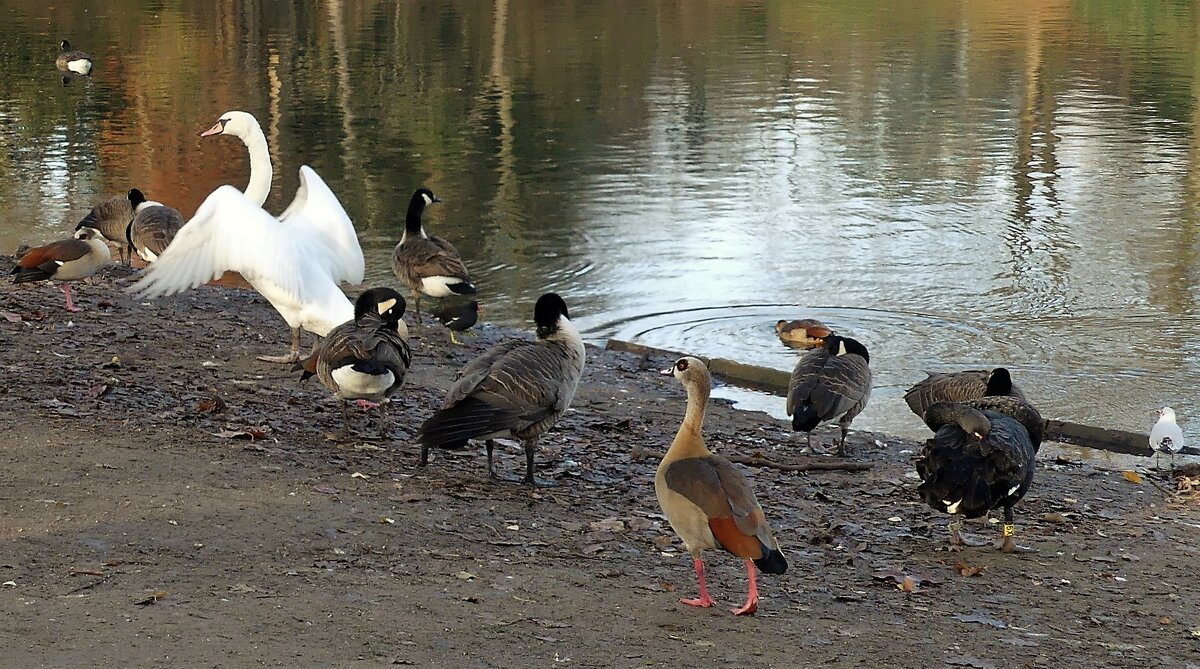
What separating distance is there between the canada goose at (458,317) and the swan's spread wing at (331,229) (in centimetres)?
118

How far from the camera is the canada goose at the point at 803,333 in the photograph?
465 inches

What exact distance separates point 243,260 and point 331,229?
1333 mm

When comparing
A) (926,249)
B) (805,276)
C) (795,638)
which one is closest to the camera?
(795,638)

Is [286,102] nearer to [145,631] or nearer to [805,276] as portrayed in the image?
[805,276]

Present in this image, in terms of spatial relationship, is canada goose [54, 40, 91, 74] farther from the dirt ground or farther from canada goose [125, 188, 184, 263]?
the dirt ground

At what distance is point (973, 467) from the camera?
670 centimetres

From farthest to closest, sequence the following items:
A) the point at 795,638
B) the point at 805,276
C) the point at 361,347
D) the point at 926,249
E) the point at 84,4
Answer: the point at 84,4 < the point at 926,249 < the point at 805,276 < the point at 361,347 < the point at 795,638

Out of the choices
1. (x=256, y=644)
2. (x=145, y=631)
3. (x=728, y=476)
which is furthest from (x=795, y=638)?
(x=145, y=631)

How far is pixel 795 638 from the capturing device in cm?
564

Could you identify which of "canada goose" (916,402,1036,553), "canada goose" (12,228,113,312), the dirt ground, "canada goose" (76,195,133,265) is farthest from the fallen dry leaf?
"canada goose" (76,195,133,265)

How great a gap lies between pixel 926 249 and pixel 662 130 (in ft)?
31.5

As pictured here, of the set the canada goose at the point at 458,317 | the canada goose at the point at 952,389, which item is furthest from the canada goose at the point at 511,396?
the canada goose at the point at 458,317

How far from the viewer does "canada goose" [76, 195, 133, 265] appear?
14.1 m

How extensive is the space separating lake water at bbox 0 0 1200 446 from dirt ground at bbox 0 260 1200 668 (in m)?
2.45
